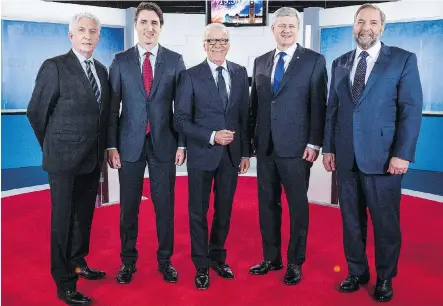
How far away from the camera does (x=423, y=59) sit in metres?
7.20

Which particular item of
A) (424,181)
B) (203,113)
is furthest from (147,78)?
(424,181)

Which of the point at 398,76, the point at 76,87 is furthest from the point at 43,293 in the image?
the point at 398,76

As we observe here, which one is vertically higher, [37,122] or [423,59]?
[423,59]

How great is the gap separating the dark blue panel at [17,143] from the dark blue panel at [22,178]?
228 millimetres

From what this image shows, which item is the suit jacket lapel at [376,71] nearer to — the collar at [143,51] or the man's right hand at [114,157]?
the collar at [143,51]

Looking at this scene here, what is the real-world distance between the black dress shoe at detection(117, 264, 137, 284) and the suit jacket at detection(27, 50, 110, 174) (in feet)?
2.48

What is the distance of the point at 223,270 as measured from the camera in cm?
318

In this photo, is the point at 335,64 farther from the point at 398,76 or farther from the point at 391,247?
the point at 391,247

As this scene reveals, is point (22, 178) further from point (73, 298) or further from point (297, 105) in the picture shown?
point (297, 105)

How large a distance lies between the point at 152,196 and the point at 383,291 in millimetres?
1526

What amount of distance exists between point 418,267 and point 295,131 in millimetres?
1384

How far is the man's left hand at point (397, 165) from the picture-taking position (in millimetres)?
2671

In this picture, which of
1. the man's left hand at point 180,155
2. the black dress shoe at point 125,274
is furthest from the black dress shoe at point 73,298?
the man's left hand at point 180,155

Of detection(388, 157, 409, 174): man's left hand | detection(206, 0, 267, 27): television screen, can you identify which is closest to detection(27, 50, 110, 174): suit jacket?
detection(388, 157, 409, 174): man's left hand
